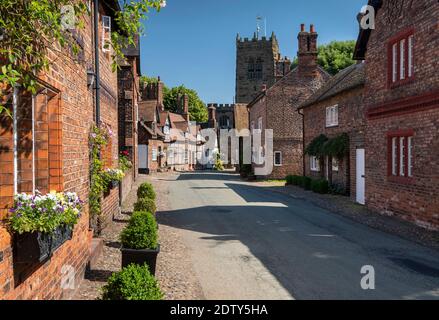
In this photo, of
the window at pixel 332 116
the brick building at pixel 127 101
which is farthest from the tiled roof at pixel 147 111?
the window at pixel 332 116

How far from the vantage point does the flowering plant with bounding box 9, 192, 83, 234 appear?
14.3ft

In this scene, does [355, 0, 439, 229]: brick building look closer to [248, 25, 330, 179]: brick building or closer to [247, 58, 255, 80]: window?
[248, 25, 330, 179]: brick building

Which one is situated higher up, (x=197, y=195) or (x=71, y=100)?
(x=71, y=100)

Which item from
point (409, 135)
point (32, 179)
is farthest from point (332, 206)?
point (32, 179)

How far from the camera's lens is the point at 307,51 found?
33000mm

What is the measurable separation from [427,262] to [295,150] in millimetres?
26164

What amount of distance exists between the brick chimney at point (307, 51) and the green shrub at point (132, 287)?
28.3 m

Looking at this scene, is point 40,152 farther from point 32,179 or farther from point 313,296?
point 313,296

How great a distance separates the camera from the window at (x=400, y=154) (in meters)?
13.8

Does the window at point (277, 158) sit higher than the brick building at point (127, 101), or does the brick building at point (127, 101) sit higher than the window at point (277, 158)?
the brick building at point (127, 101)

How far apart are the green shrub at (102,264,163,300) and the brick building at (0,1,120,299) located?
0.85 m

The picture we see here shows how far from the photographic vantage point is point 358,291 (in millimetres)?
7082

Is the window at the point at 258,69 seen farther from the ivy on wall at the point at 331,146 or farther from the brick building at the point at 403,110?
the brick building at the point at 403,110
